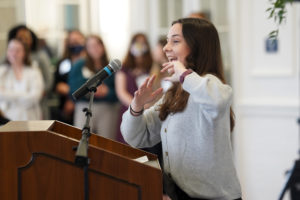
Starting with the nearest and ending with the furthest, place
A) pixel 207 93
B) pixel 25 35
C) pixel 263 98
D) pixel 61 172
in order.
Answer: pixel 61 172, pixel 207 93, pixel 263 98, pixel 25 35

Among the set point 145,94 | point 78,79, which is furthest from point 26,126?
point 78,79

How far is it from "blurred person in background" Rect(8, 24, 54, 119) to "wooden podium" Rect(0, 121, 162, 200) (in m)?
3.72

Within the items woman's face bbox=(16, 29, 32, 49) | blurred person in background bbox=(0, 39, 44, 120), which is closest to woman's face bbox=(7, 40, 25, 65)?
blurred person in background bbox=(0, 39, 44, 120)

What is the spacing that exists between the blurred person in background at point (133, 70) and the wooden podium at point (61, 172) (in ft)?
10.3

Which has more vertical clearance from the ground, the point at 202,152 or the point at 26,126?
the point at 26,126

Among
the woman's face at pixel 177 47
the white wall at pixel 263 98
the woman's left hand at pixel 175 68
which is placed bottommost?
the white wall at pixel 263 98

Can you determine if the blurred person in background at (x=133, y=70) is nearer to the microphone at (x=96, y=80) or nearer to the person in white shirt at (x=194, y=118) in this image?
the person in white shirt at (x=194, y=118)

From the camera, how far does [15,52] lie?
5375 mm

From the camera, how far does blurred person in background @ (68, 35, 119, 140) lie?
545 cm

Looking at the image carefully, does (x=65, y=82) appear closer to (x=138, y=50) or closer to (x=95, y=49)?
(x=95, y=49)

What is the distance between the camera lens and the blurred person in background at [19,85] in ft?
17.4

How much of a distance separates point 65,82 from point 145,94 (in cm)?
366

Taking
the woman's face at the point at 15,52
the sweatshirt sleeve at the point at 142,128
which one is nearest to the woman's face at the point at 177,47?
the sweatshirt sleeve at the point at 142,128

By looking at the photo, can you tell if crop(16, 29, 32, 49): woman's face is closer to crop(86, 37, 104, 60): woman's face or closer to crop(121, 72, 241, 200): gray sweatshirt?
crop(86, 37, 104, 60): woman's face
